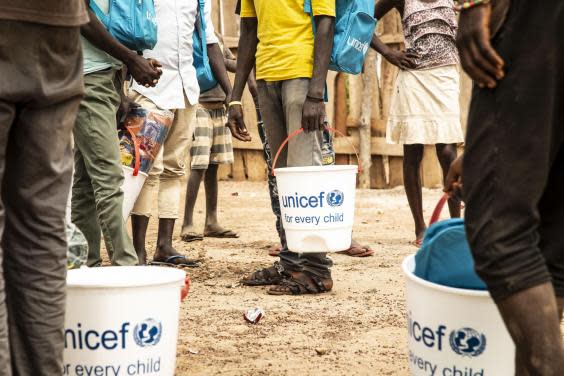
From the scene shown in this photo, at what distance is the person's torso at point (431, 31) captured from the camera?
19.4 ft

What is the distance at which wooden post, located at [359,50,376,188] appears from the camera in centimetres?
930

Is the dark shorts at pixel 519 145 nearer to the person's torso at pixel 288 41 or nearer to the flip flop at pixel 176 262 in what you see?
the person's torso at pixel 288 41

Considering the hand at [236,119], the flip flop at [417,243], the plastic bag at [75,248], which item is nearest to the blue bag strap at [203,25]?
the hand at [236,119]

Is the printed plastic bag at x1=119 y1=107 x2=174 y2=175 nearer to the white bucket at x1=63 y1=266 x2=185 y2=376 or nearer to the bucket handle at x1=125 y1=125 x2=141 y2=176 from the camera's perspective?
the bucket handle at x1=125 y1=125 x2=141 y2=176

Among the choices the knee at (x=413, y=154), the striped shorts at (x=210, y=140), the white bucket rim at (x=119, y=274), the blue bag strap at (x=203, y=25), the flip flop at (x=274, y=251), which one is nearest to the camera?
the white bucket rim at (x=119, y=274)

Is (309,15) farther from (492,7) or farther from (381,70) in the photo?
(381,70)

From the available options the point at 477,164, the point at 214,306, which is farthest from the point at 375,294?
the point at 477,164

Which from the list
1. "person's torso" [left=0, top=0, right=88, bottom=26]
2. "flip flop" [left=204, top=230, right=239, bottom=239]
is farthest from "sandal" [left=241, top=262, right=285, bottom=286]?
"person's torso" [left=0, top=0, right=88, bottom=26]

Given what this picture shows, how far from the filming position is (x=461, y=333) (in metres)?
2.29

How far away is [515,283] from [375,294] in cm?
266

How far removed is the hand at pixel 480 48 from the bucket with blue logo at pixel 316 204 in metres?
2.23

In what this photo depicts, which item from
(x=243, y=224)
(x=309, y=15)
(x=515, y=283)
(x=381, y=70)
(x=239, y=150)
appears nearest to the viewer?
(x=515, y=283)

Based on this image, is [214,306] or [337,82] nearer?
[214,306]

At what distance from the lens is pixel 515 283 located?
195 cm
